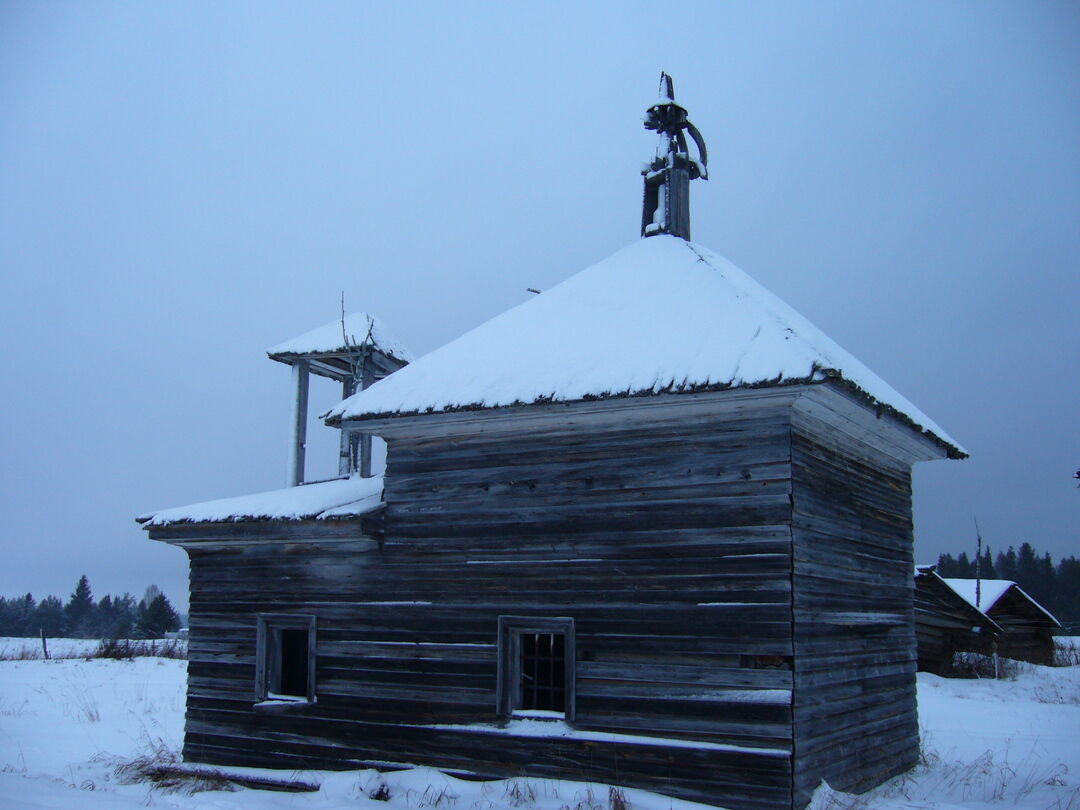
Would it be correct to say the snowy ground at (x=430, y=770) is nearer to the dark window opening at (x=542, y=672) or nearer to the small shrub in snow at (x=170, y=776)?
the small shrub in snow at (x=170, y=776)

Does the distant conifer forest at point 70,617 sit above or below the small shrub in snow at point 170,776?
below

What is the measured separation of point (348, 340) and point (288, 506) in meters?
4.74

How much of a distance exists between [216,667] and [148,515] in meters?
2.51

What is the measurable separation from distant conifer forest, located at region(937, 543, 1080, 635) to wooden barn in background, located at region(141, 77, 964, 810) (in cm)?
7650

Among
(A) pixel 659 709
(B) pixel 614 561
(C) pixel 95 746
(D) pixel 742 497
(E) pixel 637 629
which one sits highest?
(D) pixel 742 497

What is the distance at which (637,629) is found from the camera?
9617 millimetres

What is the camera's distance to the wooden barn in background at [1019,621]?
1319 inches

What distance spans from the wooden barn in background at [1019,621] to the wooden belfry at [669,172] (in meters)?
25.3

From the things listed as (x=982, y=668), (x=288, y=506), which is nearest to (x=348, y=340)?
(x=288, y=506)

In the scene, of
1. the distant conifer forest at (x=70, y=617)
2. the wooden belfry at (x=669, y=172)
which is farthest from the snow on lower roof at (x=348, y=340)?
the distant conifer forest at (x=70, y=617)

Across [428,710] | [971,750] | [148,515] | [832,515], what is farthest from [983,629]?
[148,515]

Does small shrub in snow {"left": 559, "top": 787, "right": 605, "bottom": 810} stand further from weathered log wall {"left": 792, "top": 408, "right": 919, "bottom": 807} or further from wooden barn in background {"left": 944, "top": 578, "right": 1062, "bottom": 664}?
wooden barn in background {"left": 944, "top": 578, "right": 1062, "bottom": 664}

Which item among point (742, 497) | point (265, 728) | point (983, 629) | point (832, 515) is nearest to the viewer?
point (742, 497)

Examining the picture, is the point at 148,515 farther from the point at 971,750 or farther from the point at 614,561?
the point at 971,750
